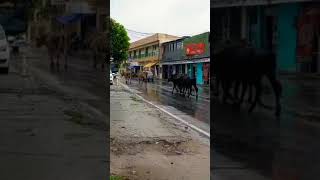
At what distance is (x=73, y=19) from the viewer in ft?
15.7

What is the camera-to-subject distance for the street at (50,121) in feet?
15.0

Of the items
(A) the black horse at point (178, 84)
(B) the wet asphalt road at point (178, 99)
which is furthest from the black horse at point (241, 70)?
(A) the black horse at point (178, 84)

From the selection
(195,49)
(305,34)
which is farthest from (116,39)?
(195,49)

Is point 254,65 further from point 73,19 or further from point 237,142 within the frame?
point 73,19

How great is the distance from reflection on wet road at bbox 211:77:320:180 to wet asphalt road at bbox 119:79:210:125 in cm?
804

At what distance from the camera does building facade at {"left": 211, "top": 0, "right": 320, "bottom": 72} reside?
14.3 feet

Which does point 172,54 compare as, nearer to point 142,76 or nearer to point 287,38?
point 142,76

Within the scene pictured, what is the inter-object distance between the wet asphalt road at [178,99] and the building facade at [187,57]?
0.90 metres

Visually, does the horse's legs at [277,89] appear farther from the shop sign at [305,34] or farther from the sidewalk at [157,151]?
the sidewalk at [157,151]

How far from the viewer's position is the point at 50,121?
15.2 ft

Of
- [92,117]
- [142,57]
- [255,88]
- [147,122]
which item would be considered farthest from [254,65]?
[142,57]

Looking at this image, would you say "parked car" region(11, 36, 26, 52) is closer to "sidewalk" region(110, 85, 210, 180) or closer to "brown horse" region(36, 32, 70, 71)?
"brown horse" region(36, 32, 70, 71)

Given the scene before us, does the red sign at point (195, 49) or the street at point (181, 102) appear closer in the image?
the street at point (181, 102)

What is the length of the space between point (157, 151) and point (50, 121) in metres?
4.30
